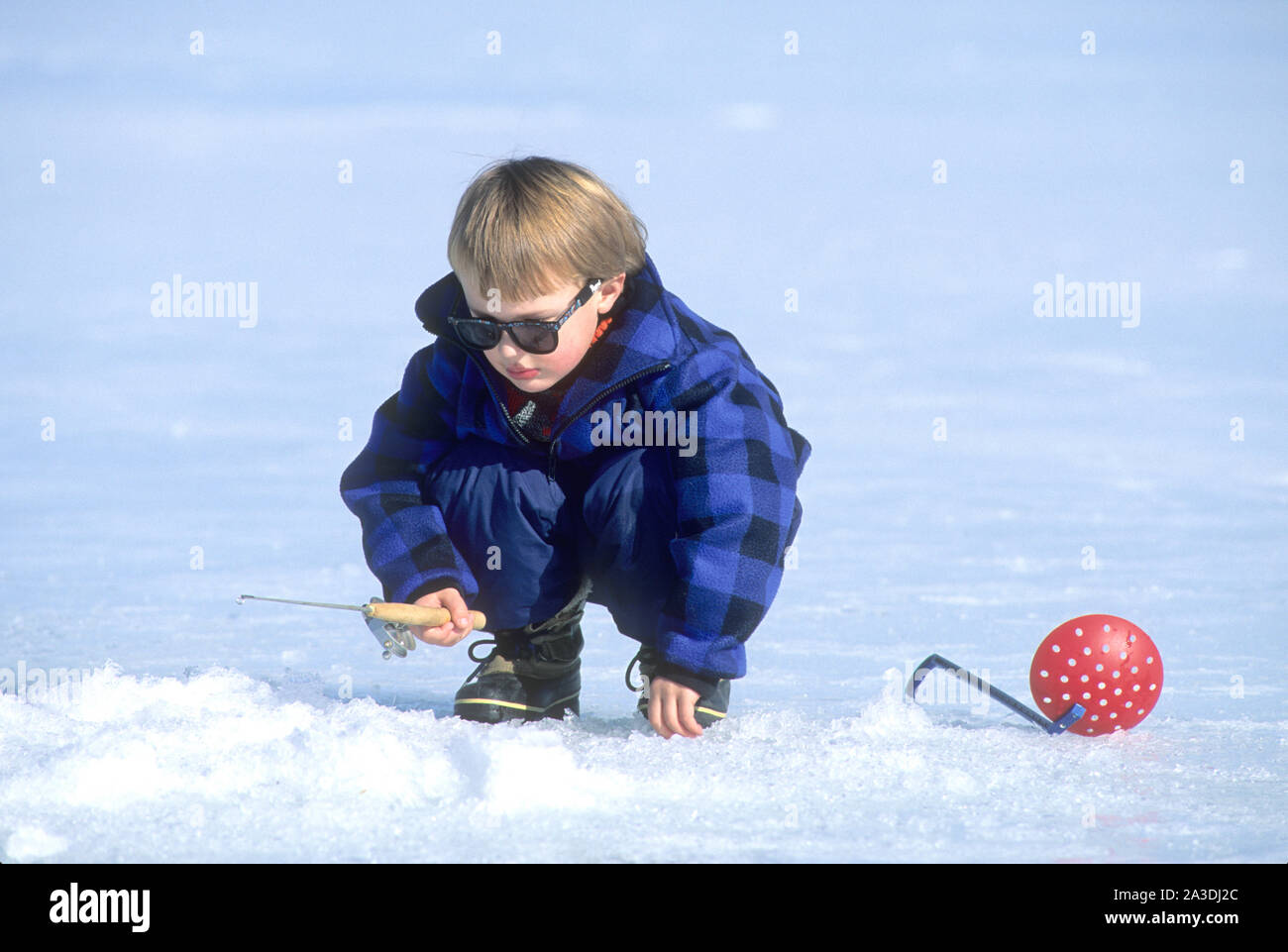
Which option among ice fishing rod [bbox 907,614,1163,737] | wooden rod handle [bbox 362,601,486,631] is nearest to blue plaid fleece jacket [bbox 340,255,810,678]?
wooden rod handle [bbox 362,601,486,631]

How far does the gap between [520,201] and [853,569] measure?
2.25 meters

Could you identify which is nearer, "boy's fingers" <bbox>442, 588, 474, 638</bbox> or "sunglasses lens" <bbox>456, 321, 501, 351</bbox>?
"sunglasses lens" <bbox>456, 321, 501, 351</bbox>

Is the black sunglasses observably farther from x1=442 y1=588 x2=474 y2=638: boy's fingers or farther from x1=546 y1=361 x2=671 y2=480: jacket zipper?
x1=442 y1=588 x2=474 y2=638: boy's fingers

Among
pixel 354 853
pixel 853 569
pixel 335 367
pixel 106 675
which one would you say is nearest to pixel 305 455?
pixel 335 367

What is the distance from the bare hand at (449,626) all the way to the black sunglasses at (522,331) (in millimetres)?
401

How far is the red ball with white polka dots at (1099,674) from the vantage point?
2.16 meters

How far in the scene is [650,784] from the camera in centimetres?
179

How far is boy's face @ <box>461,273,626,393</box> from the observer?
2012mm

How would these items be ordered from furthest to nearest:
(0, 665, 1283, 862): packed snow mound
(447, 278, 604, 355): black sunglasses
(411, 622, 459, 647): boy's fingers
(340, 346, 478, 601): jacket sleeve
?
(340, 346, 478, 601): jacket sleeve
(411, 622, 459, 647): boy's fingers
(447, 278, 604, 355): black sunglasses
(0, 665, 1283, 862): packed snow mound

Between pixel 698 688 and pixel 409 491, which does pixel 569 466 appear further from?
pixel 698 688

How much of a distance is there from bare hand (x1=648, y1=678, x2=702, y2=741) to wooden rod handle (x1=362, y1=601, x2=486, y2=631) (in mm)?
344

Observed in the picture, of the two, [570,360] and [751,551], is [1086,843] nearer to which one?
[751,551]

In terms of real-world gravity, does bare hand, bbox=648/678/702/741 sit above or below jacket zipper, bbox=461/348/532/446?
below

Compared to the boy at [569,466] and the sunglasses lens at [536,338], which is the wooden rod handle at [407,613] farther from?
the sunglasses lens at [536,338]
